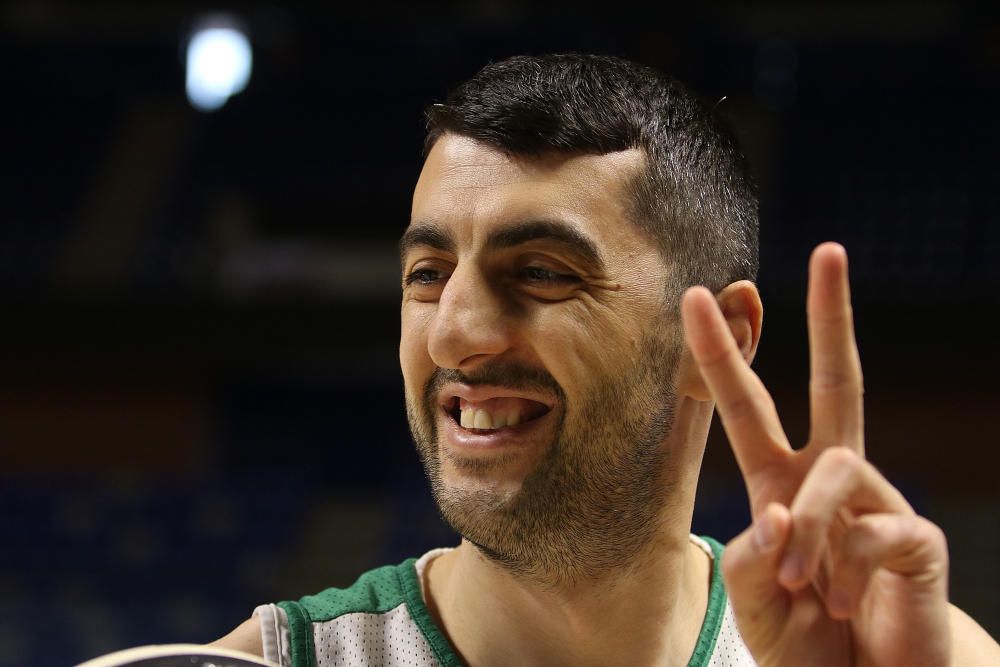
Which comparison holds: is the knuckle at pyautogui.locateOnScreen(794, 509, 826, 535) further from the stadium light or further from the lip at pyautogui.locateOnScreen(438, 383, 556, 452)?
the stadium light

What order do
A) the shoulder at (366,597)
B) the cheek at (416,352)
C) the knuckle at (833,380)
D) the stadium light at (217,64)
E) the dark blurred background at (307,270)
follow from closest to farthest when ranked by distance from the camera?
the knuckle at (833,380) < the cheek at (416,352) < the shoulder at (366,597) < the dark blurred background at (307,270) < the stadium light at (217,64)

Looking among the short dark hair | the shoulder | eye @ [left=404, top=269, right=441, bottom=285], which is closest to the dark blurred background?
the shoulder

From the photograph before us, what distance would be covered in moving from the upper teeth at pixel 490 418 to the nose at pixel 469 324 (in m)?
0.08

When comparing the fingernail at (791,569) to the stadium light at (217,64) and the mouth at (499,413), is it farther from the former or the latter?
the stadium light at (217,64)

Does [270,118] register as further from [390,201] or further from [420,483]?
[420,483]

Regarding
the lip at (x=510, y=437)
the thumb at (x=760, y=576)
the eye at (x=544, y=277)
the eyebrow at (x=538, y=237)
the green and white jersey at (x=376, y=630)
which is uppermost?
the eyebrow at (x=538, y=237)

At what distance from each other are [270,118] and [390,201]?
1562 millimetres

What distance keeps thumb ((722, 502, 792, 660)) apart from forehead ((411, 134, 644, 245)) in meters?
0.59

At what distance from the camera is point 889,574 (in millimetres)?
1497

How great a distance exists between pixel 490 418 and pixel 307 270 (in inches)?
424

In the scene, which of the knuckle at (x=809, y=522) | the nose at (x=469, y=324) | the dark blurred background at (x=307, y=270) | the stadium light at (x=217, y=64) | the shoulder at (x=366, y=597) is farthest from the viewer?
the stadium light at (x=217, y=64)

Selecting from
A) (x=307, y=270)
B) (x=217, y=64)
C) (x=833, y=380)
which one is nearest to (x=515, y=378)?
(x=833, y=380)

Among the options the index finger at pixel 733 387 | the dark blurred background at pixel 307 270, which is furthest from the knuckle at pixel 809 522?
the dark blurred background at pixel 307 270

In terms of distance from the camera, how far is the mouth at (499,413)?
1808 mm
